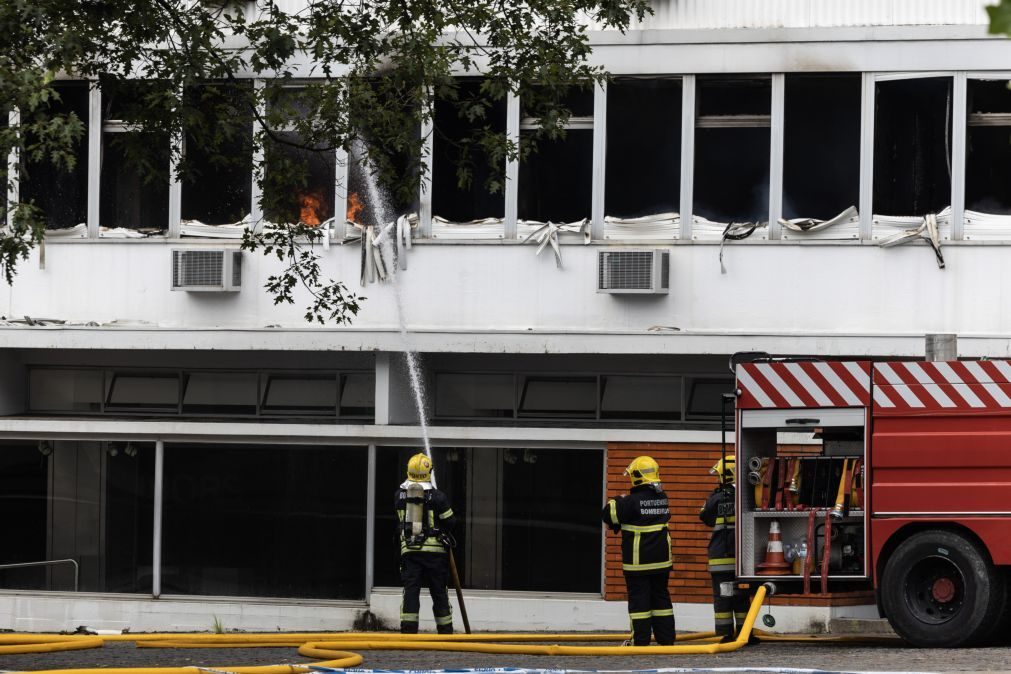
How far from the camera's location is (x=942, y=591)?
11.8m

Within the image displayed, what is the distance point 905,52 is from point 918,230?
1.62 metres

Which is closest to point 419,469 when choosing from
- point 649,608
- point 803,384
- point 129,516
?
point 649,608

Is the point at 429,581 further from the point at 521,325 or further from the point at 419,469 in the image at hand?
the point at 521,325

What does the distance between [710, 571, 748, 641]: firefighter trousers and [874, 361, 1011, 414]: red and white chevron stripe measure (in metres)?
1.85

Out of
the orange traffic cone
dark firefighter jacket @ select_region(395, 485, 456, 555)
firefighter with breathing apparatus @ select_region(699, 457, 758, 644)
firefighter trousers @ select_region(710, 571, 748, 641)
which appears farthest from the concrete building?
dark firefighter jacket @ select_region(395, 485, 456, 555)

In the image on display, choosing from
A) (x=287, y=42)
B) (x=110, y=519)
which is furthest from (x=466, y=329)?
(x=287, y=42)

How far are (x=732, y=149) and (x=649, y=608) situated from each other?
17.8 feet

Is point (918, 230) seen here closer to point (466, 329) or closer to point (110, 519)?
point (466, 329)

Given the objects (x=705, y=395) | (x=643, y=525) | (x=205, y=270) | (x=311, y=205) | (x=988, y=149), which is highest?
(x=988, y=149)

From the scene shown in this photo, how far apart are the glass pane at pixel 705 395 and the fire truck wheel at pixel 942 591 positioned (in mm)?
4792

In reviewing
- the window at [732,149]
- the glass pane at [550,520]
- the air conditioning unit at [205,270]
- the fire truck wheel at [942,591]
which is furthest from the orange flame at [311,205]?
the fire truck wheel at [942,591]

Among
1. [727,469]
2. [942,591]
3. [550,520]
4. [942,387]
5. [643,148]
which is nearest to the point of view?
[942,591]

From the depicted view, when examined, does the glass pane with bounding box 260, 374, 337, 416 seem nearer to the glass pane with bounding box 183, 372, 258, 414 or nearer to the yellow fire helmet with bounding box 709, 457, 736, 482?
the glass pane with bounding box 183, 372, 258, 414

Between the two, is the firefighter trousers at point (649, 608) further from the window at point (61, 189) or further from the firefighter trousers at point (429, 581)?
the window at point (61, 189)
